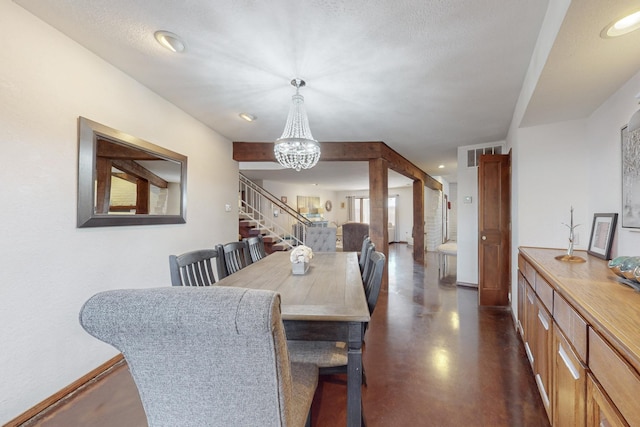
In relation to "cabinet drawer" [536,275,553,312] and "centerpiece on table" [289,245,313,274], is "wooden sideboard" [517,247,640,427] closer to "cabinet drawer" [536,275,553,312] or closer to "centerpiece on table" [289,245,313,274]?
"cabinet drawer" [536,275,553,312]

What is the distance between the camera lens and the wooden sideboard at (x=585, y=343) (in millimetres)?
802

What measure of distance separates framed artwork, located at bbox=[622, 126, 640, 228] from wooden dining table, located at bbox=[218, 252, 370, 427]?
66.7 inches

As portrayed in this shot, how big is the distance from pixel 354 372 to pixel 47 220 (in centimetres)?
212

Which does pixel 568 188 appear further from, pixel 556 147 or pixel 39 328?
pixel 39 328

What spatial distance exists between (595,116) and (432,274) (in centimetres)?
365


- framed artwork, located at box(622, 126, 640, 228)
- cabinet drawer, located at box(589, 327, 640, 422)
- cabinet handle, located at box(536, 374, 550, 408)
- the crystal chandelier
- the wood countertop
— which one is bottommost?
cabinet handle, located at box(536, 374, 550, 408)

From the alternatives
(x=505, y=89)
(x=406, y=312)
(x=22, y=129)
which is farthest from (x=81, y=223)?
(x=505, y=89)

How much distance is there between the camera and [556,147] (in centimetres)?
250

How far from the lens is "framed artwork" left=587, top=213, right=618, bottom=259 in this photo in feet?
6.09

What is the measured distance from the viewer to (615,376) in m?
0.83

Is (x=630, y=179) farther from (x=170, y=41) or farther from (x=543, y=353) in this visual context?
(x=170, y=41)

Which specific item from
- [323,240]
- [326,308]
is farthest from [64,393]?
[323,240]

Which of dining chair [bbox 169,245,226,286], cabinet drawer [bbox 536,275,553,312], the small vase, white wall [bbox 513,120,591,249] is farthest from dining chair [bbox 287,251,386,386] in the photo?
white wall [bbox 513,120,591,249]

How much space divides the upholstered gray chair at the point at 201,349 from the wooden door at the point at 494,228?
341 cm
